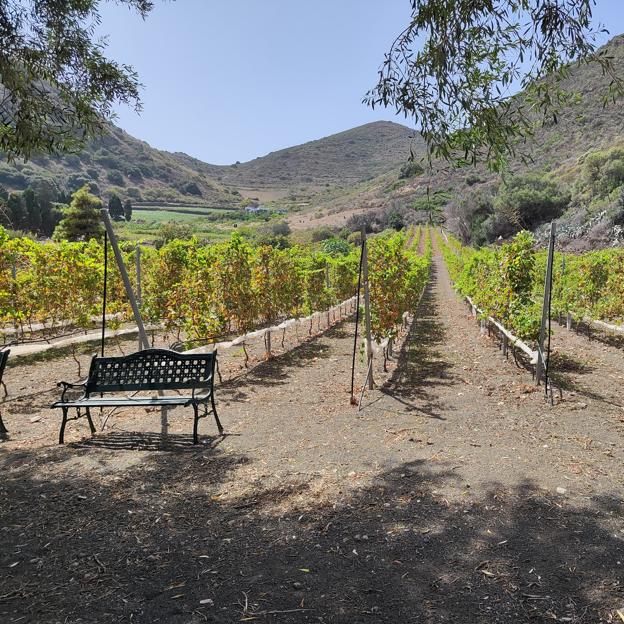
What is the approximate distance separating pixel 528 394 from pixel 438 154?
350 cm

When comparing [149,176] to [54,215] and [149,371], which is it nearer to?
[54,215]

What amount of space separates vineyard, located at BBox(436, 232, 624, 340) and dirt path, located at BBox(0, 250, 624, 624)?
2.78 meters

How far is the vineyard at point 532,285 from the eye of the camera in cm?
790

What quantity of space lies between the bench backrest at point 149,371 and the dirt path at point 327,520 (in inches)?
18.5

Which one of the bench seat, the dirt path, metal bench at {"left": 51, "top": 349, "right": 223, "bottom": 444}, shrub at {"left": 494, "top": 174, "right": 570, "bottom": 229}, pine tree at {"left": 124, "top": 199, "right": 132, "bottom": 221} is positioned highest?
pine tree at {"left": 124, "top": 199, "right": 132, "bottom": 221}

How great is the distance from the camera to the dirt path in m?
2.24

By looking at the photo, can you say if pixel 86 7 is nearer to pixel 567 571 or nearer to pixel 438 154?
pixel 438 154

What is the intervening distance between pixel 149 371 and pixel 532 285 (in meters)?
6.53

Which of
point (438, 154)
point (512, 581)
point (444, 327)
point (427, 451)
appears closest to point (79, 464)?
point (427, 451)

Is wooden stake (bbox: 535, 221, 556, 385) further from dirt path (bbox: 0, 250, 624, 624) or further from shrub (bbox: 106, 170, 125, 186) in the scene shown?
shrub (bbox: 106, 170, 125, 186)

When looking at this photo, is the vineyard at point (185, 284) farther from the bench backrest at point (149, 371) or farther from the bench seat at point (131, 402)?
the bench seat at point (131, 402)

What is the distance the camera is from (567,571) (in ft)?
8.06

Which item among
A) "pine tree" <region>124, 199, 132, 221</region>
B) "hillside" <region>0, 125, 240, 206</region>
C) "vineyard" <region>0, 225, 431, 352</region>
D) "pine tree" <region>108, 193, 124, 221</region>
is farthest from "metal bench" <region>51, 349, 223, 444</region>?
"hillside" <region>0, 125, 240, 206</region>

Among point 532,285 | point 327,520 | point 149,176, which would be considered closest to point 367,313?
point 327,520
